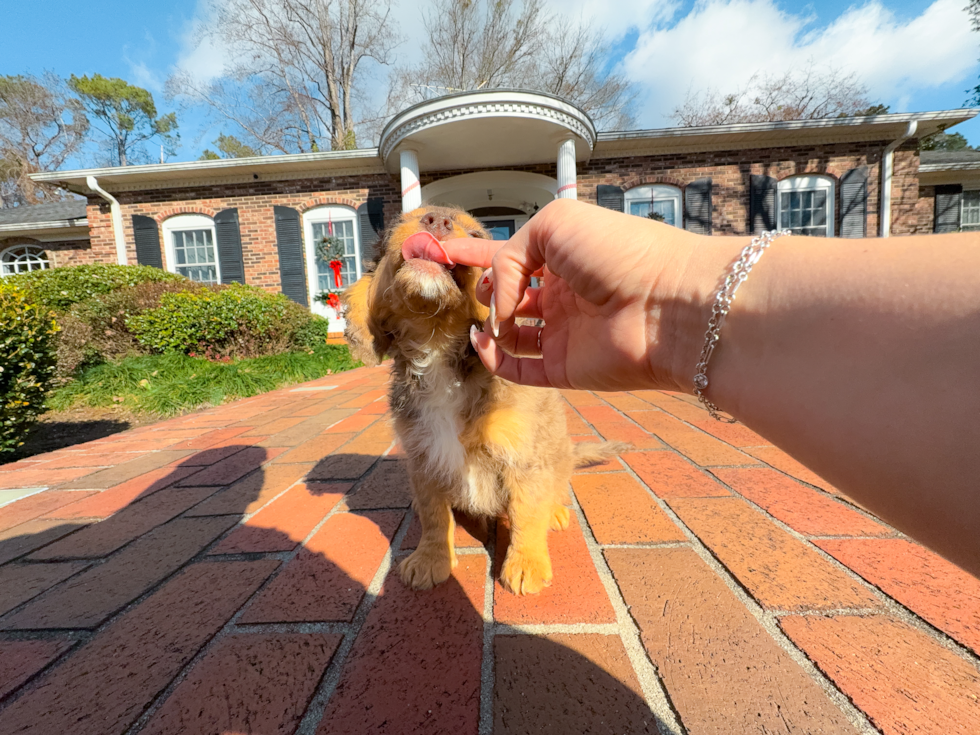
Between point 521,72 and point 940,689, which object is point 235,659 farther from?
point 521,72

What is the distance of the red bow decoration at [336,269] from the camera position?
38.4ft

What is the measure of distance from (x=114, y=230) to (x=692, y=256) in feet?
54.0

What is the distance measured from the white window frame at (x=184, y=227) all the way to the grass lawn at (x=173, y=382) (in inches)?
237

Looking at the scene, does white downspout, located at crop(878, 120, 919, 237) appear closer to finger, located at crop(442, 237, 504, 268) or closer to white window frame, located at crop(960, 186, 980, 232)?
white window frame, located at crop(960, 186, 980, 232)

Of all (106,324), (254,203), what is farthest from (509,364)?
(254,203)

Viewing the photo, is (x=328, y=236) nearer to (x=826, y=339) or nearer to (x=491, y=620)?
(x=491, y=620)

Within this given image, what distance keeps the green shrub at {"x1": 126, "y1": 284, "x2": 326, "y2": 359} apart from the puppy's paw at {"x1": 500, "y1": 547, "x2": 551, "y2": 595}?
336 inches

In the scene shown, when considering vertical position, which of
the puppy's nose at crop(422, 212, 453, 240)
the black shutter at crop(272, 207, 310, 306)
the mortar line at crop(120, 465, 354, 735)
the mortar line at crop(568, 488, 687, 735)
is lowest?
the mortar line at crop(120, 465, 354, 735)

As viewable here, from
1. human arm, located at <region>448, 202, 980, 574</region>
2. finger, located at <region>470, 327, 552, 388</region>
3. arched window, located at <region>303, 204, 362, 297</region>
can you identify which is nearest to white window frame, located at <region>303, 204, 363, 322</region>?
arched window, located at <region>303, 204, 362, 297</region>

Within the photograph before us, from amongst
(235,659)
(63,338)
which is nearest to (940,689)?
(235,659)

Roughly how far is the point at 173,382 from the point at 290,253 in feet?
22.2

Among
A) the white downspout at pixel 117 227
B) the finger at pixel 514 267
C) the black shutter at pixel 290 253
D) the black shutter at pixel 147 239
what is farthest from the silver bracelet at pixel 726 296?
the white downspout at pixel 117 227

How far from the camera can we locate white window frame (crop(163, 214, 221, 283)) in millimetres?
12523

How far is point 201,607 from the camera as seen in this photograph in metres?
1.55
